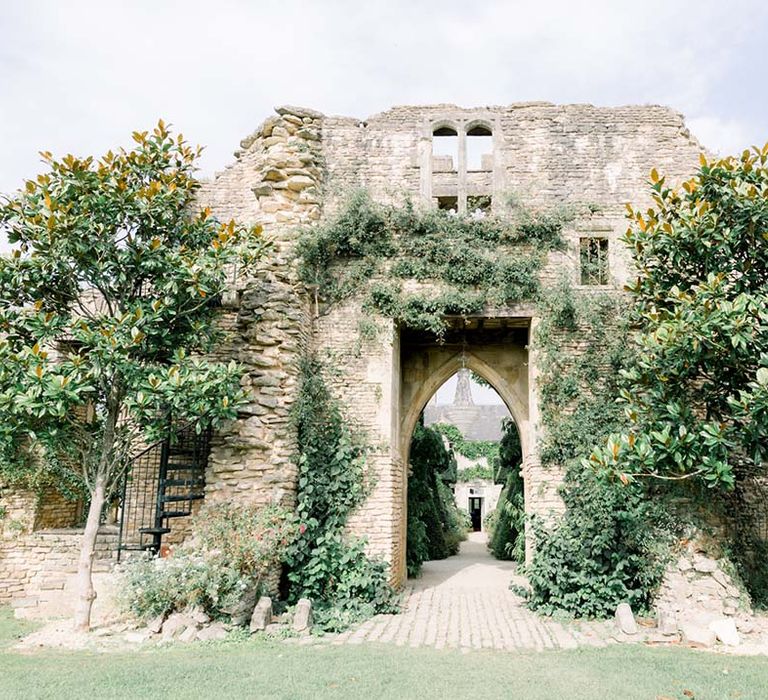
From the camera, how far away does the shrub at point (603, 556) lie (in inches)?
307

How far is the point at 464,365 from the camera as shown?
11.1 meters

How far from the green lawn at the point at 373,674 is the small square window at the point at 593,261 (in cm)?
530

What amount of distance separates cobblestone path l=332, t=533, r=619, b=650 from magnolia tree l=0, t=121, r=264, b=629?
316 cm

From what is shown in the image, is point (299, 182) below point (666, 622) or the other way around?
the other way around

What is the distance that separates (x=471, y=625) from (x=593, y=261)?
5583 mm

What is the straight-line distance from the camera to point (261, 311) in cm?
844

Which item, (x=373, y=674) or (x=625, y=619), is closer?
(x=373, y=674)

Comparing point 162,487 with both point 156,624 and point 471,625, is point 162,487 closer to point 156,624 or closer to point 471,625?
point 156,624

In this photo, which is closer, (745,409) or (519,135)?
(745,409)

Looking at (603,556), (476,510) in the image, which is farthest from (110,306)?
(476,510)

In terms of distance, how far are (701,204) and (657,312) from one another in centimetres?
130

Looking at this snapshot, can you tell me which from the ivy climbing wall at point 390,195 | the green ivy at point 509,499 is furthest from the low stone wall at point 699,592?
the green ivy at point 509,499

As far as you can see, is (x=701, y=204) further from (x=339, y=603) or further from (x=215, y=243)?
(x=339, y=603)

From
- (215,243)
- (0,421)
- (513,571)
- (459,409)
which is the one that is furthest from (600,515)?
(459,409)
